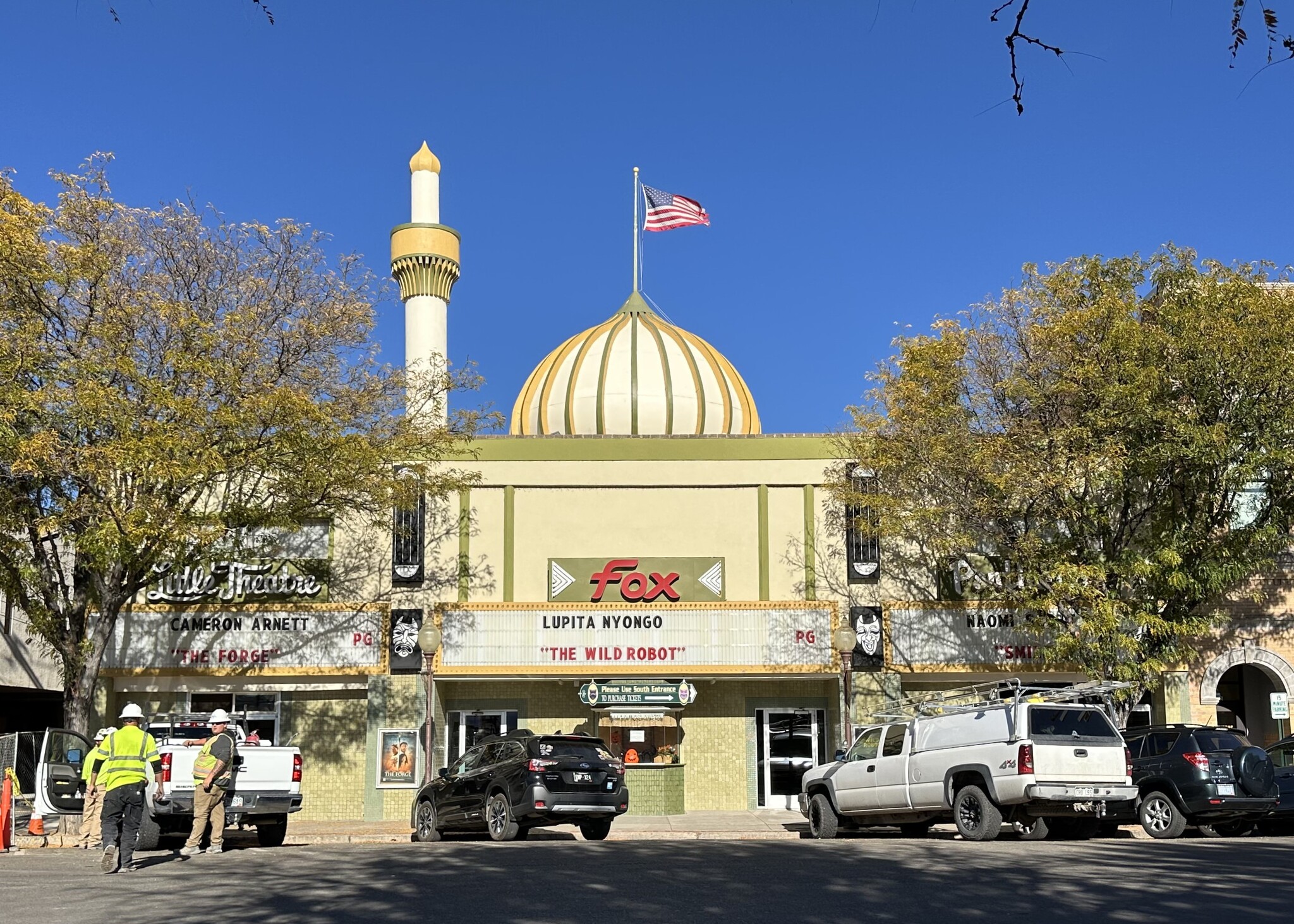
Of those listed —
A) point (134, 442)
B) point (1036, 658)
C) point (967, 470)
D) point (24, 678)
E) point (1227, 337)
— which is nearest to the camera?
point (134, 442)

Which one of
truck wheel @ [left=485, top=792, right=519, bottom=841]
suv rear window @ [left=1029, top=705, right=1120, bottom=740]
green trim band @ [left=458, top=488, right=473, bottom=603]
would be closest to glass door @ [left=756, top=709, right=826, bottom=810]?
green trim band @ [left=458, top=488, right=473, bottom=603]

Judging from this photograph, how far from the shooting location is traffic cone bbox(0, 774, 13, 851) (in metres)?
18.8

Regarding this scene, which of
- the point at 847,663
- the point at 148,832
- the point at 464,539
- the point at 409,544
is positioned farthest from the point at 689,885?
the point at 409,544

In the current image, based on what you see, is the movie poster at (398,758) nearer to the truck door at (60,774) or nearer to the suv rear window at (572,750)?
the truck door at (60,774)

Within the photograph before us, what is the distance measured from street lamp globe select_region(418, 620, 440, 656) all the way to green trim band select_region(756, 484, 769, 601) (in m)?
6.96

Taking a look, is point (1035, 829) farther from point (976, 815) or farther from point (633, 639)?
point (633, 639)

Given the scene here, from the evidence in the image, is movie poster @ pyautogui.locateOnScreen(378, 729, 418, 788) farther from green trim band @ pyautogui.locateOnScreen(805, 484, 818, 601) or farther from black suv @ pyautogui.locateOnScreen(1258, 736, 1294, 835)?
black suv @ pyautogui.locateOnScreen(1258, 736, 1294, 835)

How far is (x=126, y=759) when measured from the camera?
48.5ft

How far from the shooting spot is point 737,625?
90.2 feet

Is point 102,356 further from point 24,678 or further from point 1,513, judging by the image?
point 24,678

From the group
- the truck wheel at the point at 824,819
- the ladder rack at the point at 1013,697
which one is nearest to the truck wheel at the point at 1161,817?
the ladder rack at the point at 1013,697

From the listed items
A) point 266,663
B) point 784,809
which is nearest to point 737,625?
point 784,809

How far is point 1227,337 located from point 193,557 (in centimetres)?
1742

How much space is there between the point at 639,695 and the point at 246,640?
797 cm
